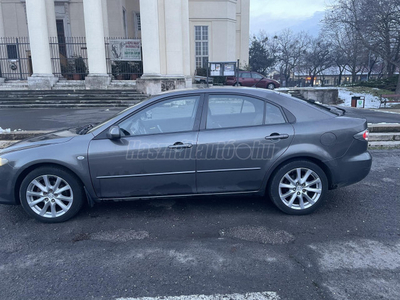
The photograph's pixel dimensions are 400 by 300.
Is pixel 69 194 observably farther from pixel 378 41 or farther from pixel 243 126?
pixel 378 41

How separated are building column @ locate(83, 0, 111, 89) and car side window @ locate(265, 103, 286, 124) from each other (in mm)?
15606

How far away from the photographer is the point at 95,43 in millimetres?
17672

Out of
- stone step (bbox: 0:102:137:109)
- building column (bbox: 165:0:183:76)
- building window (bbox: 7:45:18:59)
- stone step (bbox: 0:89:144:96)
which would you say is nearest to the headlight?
stone step (bbox: 0:102:137:109)

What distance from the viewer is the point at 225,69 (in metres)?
15.8

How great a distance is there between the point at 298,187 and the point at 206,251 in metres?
1.49

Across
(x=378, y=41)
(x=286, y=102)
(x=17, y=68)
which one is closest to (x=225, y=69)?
(x=286, y=102)

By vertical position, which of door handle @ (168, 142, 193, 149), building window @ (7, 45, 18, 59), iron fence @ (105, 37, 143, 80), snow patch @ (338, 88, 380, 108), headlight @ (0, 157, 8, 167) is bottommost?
snow patch @ (338, 88, 380, 108)

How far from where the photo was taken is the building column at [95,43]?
17375mm

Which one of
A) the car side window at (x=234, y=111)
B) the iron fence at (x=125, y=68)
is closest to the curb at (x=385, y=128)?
the car side window at (x=234, y=111)

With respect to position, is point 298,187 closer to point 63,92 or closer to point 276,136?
point 276,136

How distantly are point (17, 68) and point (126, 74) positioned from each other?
353 inches

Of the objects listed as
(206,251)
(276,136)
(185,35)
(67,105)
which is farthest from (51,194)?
(185,35)

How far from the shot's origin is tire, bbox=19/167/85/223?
3.83 meters

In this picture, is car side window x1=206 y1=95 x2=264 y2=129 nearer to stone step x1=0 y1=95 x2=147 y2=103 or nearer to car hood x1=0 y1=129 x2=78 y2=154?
car hood x1=0 y1=129 x2=78 y2=154
